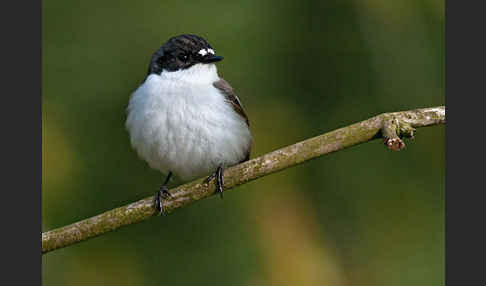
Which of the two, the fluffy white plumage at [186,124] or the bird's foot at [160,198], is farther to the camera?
the fluffy white plumage at [186,124]

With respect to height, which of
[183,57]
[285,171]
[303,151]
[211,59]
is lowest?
[303,151]

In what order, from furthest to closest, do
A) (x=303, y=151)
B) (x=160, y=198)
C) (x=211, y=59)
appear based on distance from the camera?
(x=211, y=59)
(x=160, y=198)
(x=303, y=151)

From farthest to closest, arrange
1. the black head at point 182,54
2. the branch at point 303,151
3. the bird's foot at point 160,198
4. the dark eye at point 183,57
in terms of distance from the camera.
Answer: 1. the dark eye at point 183,57
2. the black head at point 182,54
3. the bird's foot at point 160,198
4. the branch at point 303,151

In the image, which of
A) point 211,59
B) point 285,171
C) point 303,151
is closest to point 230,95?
point 211,59

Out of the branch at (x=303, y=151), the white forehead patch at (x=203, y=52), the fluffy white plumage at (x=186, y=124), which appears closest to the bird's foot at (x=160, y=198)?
the branch at (x=303, y=151)

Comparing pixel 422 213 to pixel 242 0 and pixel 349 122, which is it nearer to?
pixel 349 122

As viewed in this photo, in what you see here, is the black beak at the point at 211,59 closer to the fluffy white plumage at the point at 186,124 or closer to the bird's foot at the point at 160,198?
the fluffy white plumage at the point at 186,124

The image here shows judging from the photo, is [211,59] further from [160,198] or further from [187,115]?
[160,198]
